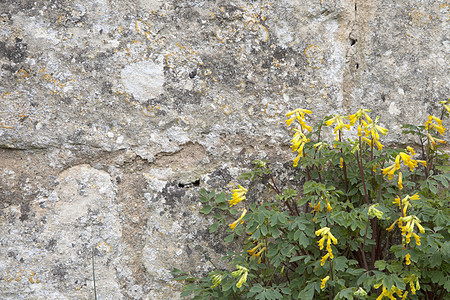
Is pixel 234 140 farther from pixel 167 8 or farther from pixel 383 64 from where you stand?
pixel 383 64

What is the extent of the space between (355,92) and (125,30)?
1199 mm

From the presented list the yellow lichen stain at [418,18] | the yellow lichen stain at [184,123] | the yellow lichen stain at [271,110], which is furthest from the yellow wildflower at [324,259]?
the yellow lichen stain at [418,18]

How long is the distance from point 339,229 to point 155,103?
104 centimetres

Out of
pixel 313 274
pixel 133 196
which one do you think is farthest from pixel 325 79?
pixel 133 196

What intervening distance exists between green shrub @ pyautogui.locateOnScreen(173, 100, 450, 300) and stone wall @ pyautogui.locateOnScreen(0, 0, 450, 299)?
172 millimetres

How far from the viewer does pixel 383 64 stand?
2293 mm

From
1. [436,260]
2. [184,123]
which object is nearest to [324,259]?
[436,260]

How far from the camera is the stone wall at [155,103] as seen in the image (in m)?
2.08

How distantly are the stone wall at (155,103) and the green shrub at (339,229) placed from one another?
17cm

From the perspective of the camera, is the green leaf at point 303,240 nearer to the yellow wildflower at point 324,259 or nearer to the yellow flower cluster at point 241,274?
the yellow wildflower at point 324,259

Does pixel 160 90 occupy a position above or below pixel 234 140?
above

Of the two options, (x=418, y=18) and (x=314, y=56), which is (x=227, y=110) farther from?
(x=418, y=18)

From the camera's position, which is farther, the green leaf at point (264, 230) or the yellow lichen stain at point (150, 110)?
the yellow lichen stain at point (150, 110)

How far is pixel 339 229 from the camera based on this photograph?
190 cm
